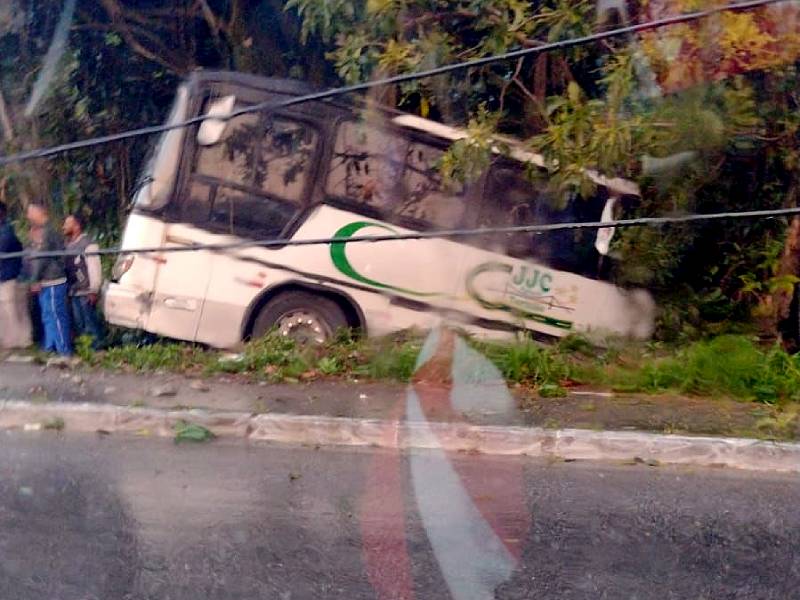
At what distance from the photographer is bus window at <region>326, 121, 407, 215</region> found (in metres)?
9.14

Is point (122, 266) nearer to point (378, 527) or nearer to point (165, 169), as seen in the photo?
point (165, 169)

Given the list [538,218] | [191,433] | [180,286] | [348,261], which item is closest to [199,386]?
[191,433]

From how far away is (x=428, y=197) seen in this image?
30.2 ft

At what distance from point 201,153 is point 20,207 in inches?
129

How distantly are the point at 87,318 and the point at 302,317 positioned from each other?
2.17m

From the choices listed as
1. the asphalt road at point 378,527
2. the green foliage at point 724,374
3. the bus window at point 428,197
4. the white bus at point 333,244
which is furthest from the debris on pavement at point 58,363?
the green foliage at point 724,374

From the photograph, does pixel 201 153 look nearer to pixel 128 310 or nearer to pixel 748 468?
pixel 128 310

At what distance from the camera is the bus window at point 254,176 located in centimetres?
912

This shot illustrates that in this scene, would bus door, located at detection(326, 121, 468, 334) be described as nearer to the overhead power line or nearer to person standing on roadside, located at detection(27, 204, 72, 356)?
the overhead power line

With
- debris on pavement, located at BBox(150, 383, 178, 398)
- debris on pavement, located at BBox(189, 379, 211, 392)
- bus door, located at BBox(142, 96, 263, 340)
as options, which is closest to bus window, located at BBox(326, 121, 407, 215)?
bus door, located at BBox(142, 96, 263, 340)

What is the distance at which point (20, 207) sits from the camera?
11438 millimetres

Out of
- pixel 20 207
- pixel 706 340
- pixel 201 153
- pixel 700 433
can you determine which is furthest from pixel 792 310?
pixel 20 207

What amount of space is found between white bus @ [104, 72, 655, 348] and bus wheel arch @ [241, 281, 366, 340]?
0.04ft

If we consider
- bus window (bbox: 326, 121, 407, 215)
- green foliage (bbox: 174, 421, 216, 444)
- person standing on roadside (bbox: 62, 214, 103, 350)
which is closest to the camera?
green foliage (bbox: 174, 421, 216, 444)
